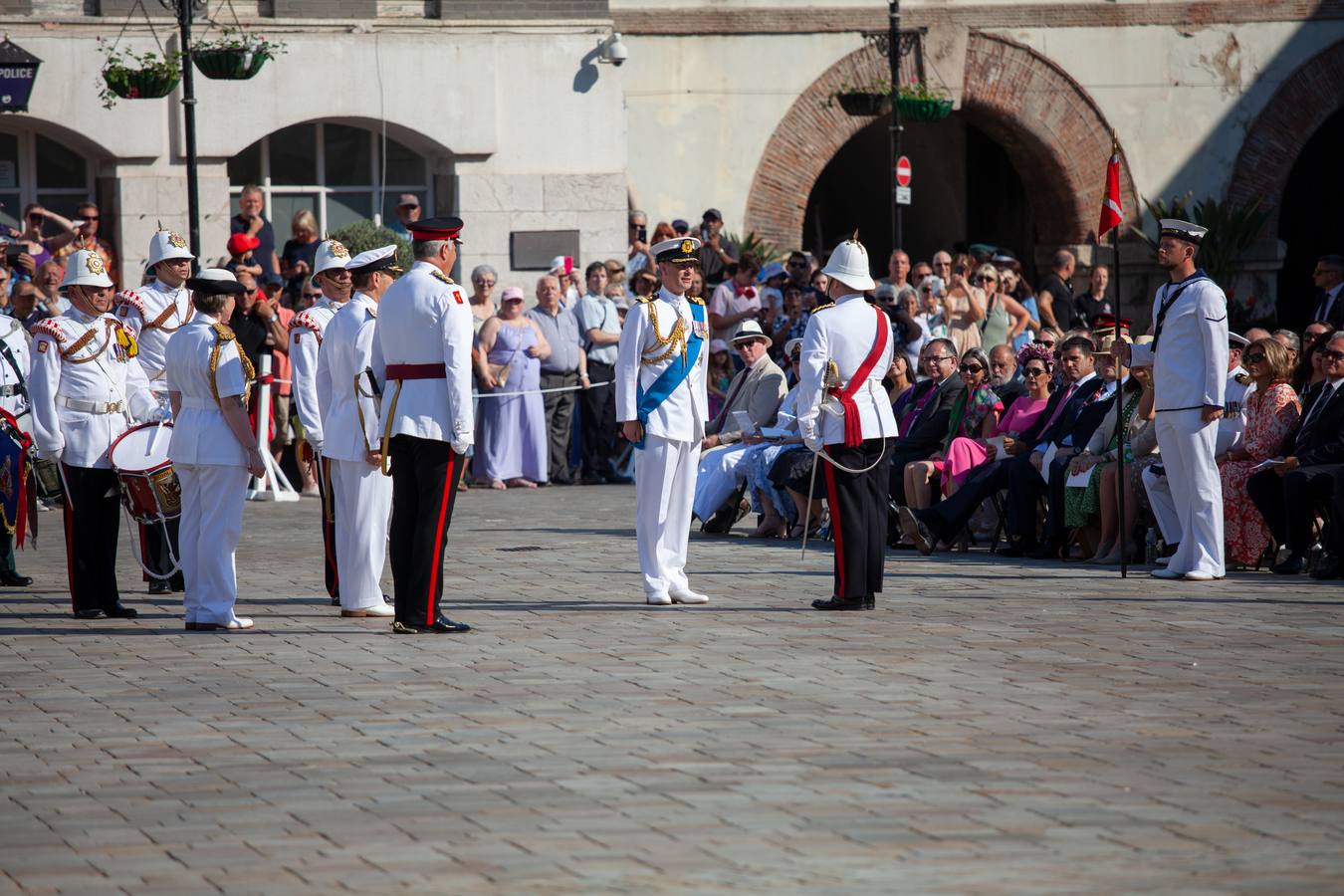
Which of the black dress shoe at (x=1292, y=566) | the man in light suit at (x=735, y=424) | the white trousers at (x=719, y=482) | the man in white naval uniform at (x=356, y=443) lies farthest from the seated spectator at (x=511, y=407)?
the black dress shoe at (x=1292, y=566)

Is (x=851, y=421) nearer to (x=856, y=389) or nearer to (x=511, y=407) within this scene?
(x=856, y=389)

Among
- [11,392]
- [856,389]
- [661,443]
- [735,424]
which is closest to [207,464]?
[661,443]

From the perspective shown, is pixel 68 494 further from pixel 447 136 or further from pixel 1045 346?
pixel 447 136

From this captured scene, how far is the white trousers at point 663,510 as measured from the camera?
11188 mm

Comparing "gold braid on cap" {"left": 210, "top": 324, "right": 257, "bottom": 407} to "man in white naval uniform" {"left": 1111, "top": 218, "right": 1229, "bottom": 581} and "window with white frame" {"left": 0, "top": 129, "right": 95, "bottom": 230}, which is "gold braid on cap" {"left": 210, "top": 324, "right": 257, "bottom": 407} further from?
"window with white frame" {"left": 0, "top": 129, "right": 95, "bottom": 230}

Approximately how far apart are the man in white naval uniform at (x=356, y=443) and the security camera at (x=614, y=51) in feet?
39.5

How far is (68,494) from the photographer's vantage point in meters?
11.6

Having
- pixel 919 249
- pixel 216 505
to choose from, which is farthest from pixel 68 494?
pixel 919 249

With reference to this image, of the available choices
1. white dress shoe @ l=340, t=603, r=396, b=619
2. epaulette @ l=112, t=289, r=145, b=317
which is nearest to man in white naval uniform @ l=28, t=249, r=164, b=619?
epaulette @ l=112, t=289, r=145, b=317

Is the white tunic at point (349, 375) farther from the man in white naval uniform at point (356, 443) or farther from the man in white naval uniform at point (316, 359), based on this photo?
the man in white naval uniform at point (316, 359)

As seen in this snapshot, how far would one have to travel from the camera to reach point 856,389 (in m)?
11.1

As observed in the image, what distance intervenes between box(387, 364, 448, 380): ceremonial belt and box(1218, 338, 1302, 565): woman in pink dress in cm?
512

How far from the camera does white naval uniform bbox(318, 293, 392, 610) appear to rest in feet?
35.4

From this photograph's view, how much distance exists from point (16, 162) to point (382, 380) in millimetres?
12806
